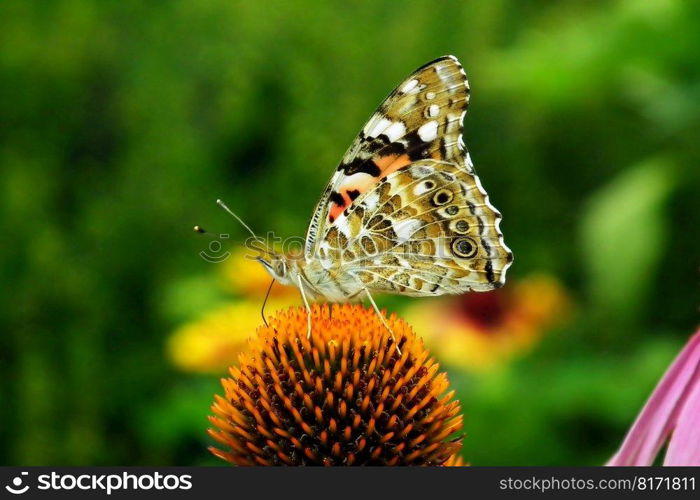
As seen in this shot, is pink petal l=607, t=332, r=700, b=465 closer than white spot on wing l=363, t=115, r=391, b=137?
Yes

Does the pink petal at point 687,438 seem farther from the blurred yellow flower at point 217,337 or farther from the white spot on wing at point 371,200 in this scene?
the blurred yellow flower at point 217,337

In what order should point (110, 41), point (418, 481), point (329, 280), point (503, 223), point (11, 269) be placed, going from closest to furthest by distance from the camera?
point (418, 481) < point (329, 280) < point (11, 269) < point (503, 223) < point (110, 41)

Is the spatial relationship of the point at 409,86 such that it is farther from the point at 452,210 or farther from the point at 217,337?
the point at 217,337

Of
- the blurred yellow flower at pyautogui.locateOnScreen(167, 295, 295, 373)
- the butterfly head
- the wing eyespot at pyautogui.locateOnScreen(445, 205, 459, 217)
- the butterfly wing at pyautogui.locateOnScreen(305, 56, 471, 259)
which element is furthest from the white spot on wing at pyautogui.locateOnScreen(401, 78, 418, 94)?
the blurred yellow flower at pyautogui.locateOnScreen(167, 295, 295, 373)

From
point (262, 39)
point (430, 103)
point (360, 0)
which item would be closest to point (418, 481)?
point (430, 103)

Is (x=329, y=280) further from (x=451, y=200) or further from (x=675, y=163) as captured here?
(x=675, y=163)

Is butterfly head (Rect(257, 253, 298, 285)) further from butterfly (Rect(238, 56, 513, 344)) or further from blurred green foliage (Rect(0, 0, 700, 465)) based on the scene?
blurred green foliage (Rect(0, 0, 700, 465))

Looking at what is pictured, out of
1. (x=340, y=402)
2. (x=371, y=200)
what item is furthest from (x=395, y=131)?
(x=340, y=402)
